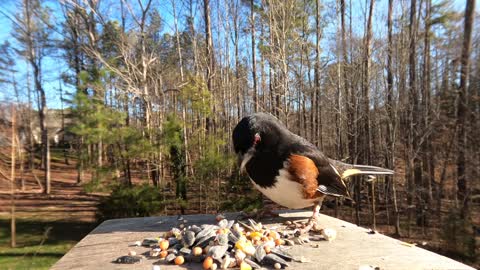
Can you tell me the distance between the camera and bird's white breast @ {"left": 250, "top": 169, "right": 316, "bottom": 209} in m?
2.68

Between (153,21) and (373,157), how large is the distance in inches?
412

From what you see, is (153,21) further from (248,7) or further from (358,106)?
(358,106)

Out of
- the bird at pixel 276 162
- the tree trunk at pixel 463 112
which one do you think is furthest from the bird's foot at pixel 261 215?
the tree trunk at pixel 463 112

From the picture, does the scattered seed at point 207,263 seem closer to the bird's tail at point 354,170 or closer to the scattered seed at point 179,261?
the scattered seed at point 179,261

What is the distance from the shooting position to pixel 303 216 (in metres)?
3.32

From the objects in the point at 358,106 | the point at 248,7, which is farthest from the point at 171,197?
the point at 248,7

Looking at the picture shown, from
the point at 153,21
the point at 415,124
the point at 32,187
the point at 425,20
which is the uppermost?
the point at 153,21

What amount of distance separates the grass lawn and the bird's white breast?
739cm

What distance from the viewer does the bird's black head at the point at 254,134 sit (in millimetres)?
2602

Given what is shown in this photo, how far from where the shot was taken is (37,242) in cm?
1117

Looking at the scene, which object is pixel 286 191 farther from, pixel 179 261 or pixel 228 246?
pixel 179 261

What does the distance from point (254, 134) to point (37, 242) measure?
1144 centimetres

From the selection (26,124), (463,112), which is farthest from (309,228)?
(26,124)

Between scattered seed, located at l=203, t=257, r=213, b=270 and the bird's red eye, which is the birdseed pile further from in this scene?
the bird's red eye
